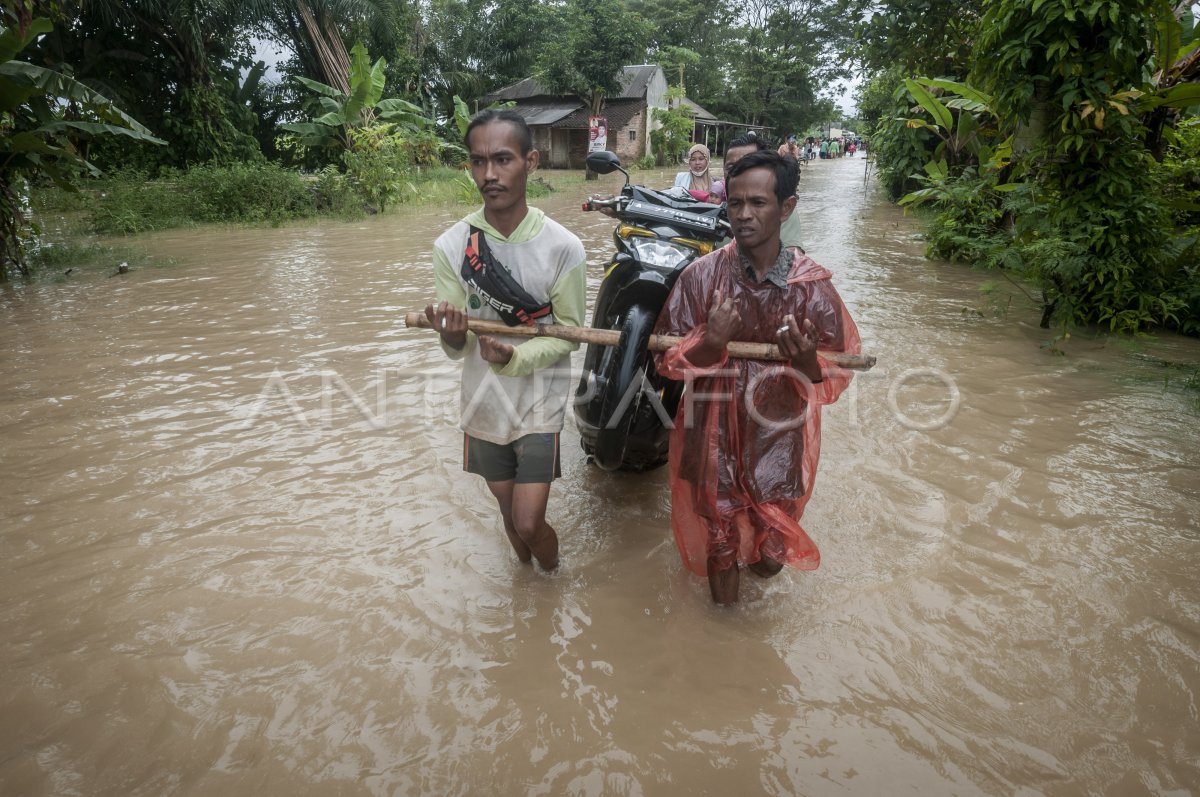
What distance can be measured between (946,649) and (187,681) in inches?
105

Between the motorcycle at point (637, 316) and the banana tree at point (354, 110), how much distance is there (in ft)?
46.6

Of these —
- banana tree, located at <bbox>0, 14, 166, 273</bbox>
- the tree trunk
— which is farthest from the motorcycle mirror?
the tree trunk

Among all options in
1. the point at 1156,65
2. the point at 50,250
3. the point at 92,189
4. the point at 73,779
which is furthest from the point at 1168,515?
Result: the point at 92,189

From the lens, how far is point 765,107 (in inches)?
1656

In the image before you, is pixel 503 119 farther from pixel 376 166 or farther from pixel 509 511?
pixel 376 166

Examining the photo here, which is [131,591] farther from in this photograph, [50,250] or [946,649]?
[50,250]

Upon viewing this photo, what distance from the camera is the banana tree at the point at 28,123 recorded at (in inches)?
272

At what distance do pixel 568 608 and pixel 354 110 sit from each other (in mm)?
15876

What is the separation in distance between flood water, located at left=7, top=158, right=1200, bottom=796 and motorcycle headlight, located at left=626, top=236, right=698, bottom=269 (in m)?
1.26

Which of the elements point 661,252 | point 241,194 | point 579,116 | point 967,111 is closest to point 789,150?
point 967,111

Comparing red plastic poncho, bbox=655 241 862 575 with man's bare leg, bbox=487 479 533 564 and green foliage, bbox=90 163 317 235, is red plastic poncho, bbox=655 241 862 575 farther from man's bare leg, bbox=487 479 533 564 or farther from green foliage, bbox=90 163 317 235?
green foliage, bbox=90 163 317 235

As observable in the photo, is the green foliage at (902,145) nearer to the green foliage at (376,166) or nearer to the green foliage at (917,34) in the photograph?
the green foliage at (917,34)

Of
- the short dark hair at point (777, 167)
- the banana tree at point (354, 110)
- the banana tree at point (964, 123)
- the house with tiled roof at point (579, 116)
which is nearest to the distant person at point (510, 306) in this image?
the short dark hair at point (777, 167)

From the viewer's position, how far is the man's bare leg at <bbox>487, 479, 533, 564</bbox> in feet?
9.02
